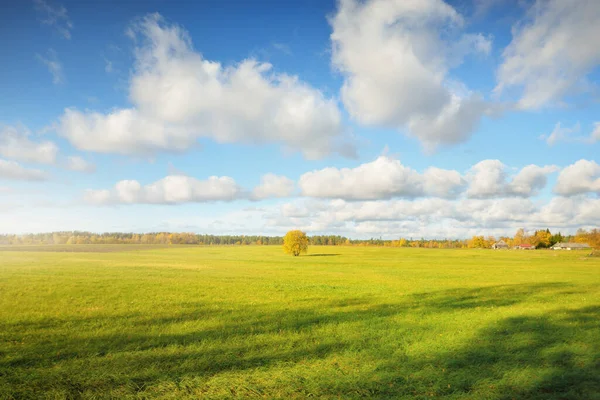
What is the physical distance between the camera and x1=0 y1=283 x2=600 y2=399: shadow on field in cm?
894

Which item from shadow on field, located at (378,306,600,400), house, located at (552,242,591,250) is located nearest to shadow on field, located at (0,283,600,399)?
shadow on field, located at (378,306,600,400)

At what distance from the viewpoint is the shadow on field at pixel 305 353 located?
29.3ft

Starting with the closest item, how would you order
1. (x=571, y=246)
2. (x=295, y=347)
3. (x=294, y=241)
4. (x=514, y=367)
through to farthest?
1. (x=514, y=367)
2. (x=295, y=347)
3. (x=294, y=241)
4. (x=571, y=246)

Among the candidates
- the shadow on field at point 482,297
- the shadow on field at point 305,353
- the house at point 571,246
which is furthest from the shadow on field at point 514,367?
the house at point 571,246

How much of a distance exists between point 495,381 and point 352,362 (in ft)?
12.5

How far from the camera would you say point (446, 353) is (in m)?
11.7

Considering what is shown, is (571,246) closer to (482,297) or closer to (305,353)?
(482,297)

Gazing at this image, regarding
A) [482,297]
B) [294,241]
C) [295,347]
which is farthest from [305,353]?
[294,241]

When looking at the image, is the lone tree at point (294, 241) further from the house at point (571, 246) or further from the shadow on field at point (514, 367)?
the house at point (571, 246)

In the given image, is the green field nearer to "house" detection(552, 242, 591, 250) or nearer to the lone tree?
the lone tree

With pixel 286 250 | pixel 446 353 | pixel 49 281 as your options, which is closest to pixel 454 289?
pixel 446 353

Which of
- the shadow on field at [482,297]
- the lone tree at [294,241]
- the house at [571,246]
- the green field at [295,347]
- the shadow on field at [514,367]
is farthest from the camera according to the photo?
the house at [571,246]

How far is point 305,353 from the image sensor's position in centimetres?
1159

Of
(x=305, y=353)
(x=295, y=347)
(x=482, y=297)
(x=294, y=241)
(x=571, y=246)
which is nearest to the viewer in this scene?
(x=305, y=353)
